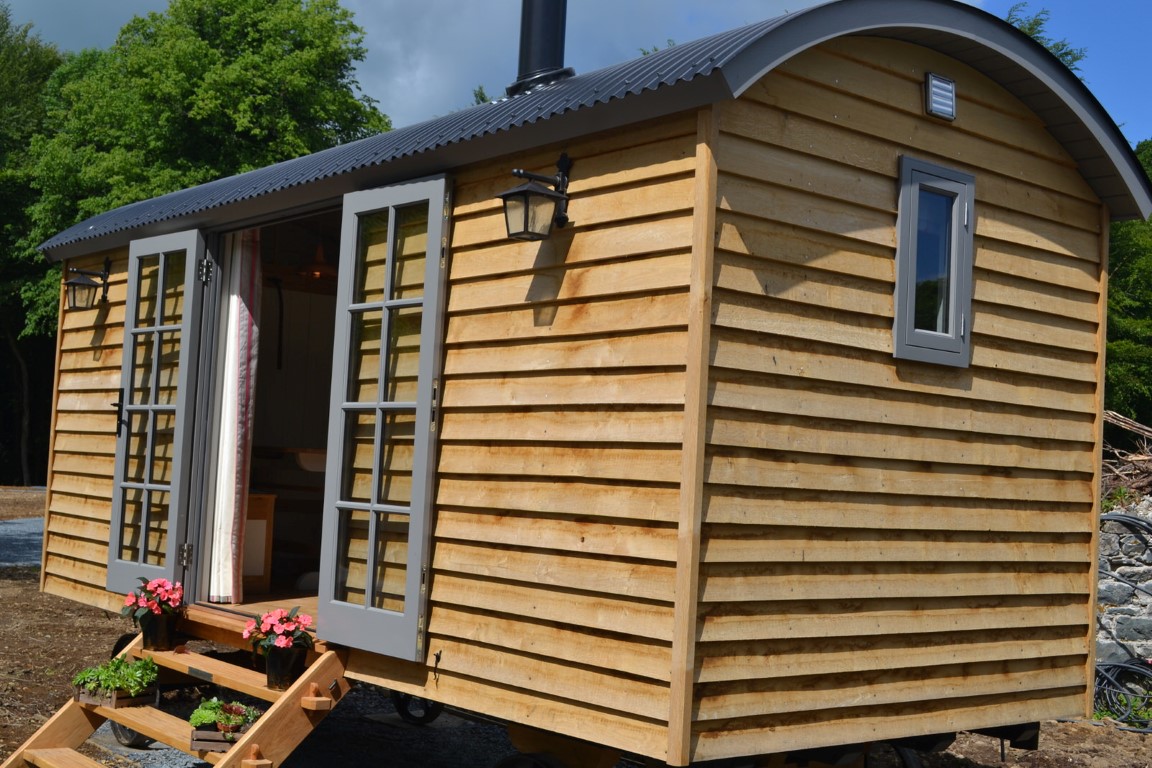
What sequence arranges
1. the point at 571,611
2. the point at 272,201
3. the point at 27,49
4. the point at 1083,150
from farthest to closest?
the point at 27,49, the point at 272,201, the point at 1083,150, the point at 571,611

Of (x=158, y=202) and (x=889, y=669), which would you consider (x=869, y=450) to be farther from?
(x=158, y=202)

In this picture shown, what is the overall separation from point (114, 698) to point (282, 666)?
1.10 metres

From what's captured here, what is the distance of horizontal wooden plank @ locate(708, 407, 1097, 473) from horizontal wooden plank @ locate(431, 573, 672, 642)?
62 centimetres

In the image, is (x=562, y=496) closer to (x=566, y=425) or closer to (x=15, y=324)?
(x=566, y=425)

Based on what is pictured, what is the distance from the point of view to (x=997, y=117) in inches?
202

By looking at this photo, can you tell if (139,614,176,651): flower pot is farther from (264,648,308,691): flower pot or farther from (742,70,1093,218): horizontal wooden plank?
(742,70,1093,218): horizontal wooden plank

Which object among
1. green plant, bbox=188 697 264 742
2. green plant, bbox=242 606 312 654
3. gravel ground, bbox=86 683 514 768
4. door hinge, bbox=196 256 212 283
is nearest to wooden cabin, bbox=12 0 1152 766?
green plant, bbox=242 606 312 654

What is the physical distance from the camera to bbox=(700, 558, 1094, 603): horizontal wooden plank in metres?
4.07

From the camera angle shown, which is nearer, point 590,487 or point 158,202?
point 590,487

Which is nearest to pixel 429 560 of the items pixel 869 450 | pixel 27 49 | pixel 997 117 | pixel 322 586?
pixel 322 586

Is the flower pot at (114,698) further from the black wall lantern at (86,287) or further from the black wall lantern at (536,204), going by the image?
the black wall lantern at (536,204)

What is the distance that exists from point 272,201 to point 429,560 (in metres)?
2.11

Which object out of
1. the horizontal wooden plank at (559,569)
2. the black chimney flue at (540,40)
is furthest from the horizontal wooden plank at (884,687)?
the black chimney flue at (540,40)

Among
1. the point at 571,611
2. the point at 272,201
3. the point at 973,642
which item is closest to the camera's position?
the point at 571,611
